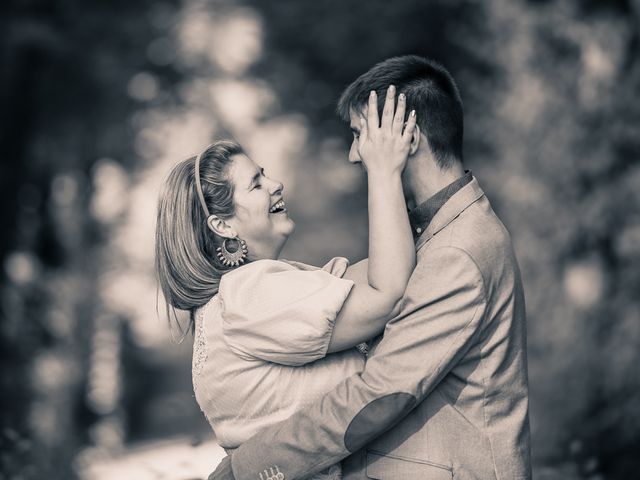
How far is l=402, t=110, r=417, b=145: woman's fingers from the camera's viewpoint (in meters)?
2.96

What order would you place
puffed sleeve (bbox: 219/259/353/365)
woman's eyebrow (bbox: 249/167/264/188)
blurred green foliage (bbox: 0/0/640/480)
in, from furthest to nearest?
blurred green foliage (bbox: 0/0/640/480) < woman's eyebrow (bbox: 249/167/264/188) < puffed sleeve (bbox: 219/259/353/365)

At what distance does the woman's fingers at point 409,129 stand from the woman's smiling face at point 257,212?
61cm

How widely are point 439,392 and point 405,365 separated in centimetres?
20

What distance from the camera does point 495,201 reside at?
11.1 metres

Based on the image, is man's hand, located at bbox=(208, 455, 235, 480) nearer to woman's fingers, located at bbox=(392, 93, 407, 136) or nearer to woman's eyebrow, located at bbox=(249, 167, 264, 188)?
woman's eyebrow, located at bbox=(249, 167, 264, 188)

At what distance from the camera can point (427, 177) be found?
3.10m

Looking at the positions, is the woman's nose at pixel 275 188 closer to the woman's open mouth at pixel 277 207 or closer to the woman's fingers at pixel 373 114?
the woman's open mouth at pixel 277 207

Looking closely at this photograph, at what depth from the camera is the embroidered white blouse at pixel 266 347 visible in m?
2.87

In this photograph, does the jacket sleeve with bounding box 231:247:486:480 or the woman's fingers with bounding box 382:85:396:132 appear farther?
the woman's fingers with bounding box 382:85:396:132

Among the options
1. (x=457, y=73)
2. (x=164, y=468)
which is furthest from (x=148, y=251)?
(x=164, y=468)

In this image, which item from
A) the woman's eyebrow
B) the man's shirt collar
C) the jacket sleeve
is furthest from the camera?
the woman's eyebrow

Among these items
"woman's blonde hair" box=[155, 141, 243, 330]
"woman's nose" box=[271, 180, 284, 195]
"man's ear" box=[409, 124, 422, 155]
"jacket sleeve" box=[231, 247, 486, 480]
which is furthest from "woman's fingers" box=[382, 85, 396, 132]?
"woman's blonde hair" box=[155, 141, 243, 330]

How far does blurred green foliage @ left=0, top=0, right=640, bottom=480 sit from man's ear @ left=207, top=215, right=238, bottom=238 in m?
4.47

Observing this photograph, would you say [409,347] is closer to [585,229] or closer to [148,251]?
[585,229]
